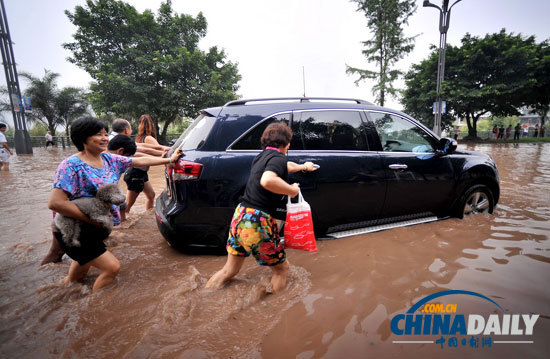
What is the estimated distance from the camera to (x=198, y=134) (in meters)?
2.73

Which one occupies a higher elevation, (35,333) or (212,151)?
(212,151)

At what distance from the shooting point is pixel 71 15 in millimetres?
20703

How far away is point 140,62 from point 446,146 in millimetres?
23098

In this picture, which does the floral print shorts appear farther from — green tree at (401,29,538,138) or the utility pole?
green tree at (401,29,538,138)

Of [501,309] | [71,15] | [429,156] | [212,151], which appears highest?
[71,15]

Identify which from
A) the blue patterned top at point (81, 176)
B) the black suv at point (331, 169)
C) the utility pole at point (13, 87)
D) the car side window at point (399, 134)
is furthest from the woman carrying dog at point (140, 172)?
the utility pole at point (13, 87)

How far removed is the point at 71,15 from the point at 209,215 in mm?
27566

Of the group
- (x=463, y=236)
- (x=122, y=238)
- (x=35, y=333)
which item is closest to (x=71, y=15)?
(x=122, y=238)

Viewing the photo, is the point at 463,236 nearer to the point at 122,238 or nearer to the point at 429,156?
the point at 429,156

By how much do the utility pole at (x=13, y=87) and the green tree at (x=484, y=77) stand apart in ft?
99.6

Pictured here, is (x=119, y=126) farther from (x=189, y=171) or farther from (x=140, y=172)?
(x=189, y=171)

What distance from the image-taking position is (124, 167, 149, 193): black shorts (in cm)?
412

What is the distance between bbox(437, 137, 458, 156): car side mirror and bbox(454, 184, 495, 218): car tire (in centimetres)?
75

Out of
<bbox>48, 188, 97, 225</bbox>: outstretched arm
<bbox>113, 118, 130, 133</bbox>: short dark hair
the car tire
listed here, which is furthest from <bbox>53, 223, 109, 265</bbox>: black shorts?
the car tire
